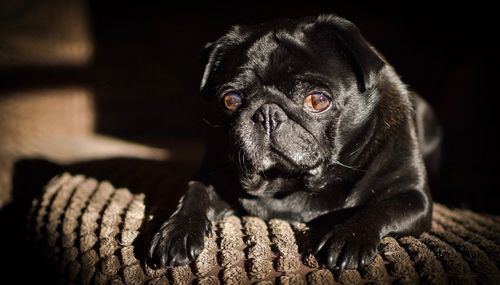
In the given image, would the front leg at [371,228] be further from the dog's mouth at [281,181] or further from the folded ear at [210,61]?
the folded ear at [210,61]

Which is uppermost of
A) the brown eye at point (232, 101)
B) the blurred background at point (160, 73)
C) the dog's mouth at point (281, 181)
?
the brown eye at point (232, 101)

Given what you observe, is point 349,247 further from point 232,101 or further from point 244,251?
point 232,101

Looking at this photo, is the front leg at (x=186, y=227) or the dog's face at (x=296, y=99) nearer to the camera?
the front leg at (x=186, y=227)

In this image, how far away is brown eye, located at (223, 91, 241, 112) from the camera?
5.31 feet

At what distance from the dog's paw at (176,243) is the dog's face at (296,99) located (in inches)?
12.5

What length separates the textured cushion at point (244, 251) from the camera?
3.98 feet

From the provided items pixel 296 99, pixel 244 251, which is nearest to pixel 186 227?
pixel 244 251

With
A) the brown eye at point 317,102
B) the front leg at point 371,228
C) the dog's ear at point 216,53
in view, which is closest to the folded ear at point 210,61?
the dog's ear at point 216,53

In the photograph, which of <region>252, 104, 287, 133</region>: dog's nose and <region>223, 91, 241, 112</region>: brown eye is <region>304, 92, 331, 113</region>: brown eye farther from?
<region>223, 91, 241, 112</region>: brown eye

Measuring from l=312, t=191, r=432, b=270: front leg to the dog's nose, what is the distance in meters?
0.42

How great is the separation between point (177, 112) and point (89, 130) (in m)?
0.95

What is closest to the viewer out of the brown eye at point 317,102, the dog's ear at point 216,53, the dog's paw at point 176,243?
the dog's paw at point 176,243

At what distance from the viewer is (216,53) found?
5.90 feet

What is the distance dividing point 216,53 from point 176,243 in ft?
2.76
